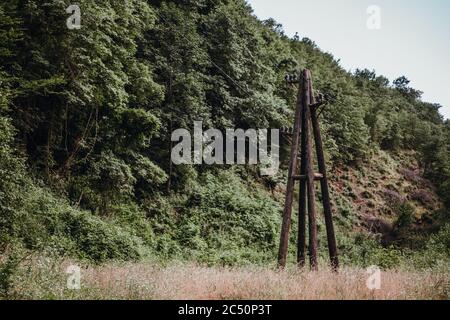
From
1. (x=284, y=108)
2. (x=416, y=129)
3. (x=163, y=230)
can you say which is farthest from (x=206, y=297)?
(x=416, y=129)

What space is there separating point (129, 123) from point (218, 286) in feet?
35.4

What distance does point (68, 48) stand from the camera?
13469 millimetres

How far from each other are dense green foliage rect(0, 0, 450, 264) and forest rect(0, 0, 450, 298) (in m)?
0.06

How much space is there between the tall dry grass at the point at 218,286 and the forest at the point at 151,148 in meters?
0.67

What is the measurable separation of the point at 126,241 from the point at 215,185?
825 cm

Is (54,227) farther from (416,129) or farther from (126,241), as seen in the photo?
(416,129)

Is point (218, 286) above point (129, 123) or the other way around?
the other way around

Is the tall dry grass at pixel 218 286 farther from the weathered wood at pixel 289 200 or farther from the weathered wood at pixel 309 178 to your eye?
the weathered wood at pixel 309 178
